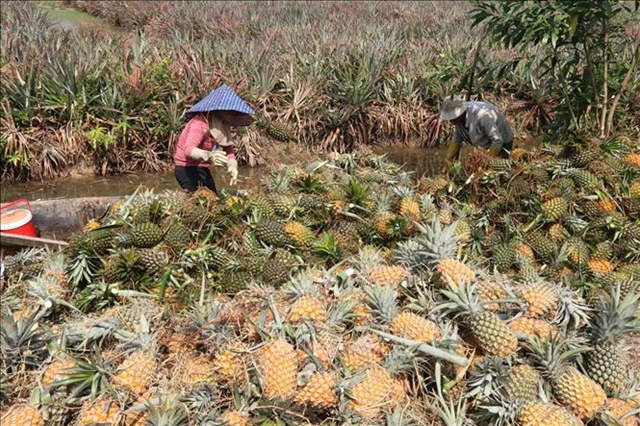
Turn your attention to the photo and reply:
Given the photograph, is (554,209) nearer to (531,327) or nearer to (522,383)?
(531,327)

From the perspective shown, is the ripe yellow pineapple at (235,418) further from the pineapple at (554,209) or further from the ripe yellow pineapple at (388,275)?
the pineapple at (554,209)

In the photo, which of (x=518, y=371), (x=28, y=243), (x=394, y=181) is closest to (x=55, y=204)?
(x=28, y=243)

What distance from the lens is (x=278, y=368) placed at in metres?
1.99

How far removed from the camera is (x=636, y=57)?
15.8 feet

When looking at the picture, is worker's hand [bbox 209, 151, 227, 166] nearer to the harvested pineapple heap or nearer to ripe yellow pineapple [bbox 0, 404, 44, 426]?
the harvested pineapple heap

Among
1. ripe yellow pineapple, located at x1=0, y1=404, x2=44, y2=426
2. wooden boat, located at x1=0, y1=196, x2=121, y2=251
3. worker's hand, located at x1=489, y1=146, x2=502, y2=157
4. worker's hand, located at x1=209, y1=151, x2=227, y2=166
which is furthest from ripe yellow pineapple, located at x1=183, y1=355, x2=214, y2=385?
worker's hand, located at x1=489, y1=146, x2=502, y2=157

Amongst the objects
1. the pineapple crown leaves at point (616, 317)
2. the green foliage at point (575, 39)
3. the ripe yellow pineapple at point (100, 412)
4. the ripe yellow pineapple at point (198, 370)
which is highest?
the green foliage at point (575, 39)

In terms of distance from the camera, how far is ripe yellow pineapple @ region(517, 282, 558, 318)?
7.36 feet

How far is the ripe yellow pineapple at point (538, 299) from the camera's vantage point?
Answer: 2244 millimetres

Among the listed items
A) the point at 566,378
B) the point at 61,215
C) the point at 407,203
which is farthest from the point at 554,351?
the point at 61,215

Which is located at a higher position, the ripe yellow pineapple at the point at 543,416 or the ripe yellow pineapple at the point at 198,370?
the ripe yellow pineapple at the point at 543,416

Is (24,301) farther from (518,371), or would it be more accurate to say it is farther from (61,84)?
(61,84)

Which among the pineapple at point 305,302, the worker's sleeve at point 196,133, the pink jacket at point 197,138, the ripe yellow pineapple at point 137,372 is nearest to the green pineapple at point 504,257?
the pineapple at point 305,302

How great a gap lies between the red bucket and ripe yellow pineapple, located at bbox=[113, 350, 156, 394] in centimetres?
263
